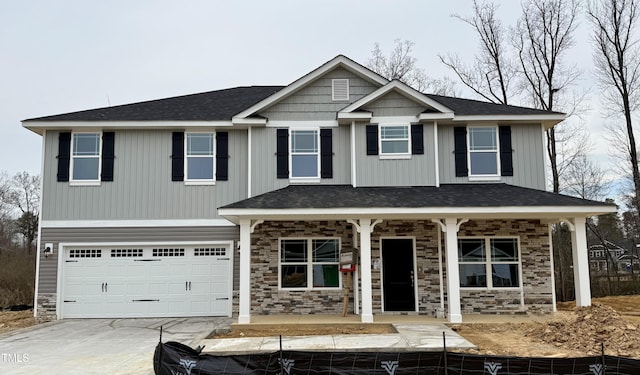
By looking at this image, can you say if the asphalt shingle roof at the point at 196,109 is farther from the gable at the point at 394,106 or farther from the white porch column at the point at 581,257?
the white porch column at the point at 581,257

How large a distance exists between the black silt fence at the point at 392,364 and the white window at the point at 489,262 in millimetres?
7490

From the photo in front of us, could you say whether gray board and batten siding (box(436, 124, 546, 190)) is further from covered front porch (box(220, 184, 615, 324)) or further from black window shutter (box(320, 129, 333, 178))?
black window shutter (box(320, 129, 333, 178))

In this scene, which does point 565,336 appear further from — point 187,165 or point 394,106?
point 187,165

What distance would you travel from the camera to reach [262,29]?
70.6 ft

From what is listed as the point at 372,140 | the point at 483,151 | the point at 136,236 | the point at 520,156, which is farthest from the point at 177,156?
the point at 520,156

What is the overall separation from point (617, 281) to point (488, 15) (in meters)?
14.9

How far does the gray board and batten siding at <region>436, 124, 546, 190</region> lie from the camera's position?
14.5 meters

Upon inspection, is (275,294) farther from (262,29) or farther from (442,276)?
(262,29)

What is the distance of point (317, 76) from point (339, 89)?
29.7 inches

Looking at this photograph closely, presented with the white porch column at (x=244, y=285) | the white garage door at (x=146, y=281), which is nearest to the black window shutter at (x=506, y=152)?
the white porch column at (x=244, y=285)

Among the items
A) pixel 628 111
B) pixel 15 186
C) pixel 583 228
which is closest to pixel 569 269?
pixel 628 111

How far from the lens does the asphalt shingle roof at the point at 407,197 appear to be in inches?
474

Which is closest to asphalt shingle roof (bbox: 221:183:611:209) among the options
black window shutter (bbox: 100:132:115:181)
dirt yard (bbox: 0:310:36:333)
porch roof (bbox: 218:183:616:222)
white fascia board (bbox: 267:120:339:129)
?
porch roof (bbox: 218:183:616:222)

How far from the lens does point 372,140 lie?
1414 cm
